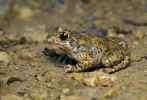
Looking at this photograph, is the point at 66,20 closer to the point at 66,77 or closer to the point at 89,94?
the point at 66,77

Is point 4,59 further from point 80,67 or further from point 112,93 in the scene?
point 112,93

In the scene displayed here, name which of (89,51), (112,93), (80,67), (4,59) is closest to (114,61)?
(89,51)

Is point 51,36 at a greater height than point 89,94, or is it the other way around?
point 51,36

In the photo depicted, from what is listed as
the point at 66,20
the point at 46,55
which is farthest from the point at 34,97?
the point at 66,20

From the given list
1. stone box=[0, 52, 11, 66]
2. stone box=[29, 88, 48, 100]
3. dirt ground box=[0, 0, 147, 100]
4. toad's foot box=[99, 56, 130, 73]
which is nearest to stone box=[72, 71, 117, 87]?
dirt ground box=[0, 0, 147, 100]

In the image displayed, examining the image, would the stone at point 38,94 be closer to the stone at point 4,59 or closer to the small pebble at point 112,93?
the small pebble at point 112,93

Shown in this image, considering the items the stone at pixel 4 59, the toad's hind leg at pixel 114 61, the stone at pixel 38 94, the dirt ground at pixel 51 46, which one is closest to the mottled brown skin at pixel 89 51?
the toad's hind leg at pixel 114 61
